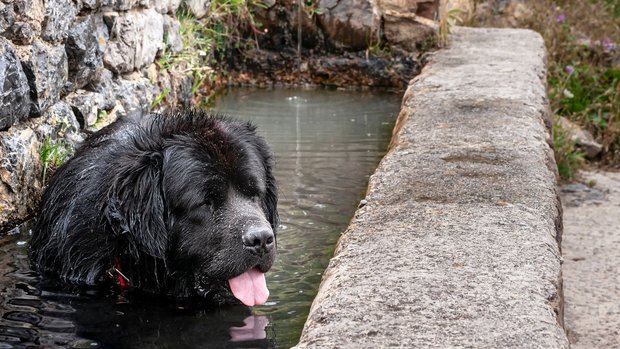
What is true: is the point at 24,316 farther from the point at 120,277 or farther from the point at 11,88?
the point at 11,88

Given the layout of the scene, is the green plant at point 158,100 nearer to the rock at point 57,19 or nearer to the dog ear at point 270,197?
the rock at point 57,19

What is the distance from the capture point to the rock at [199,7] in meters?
7.73

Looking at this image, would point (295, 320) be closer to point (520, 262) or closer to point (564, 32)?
point (520, 262)

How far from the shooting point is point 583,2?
12.2m

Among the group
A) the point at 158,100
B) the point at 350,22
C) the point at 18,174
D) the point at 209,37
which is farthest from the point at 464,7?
the point at 18,174

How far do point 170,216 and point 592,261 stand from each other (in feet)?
9.96

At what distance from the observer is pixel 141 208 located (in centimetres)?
371

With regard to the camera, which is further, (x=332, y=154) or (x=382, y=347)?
(x=332, y=154)

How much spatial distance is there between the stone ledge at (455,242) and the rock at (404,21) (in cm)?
328

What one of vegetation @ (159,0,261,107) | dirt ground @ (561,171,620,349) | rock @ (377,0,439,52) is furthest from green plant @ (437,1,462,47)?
dirt ground @ (561,171,620,349)

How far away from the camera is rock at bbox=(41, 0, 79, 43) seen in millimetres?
4641

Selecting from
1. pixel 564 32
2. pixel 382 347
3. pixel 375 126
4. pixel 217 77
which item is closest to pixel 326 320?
pixel 382 347

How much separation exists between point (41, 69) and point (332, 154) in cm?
254

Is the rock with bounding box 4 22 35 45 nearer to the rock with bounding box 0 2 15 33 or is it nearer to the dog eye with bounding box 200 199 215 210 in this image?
the rock with bounding box 0 2 15 33
